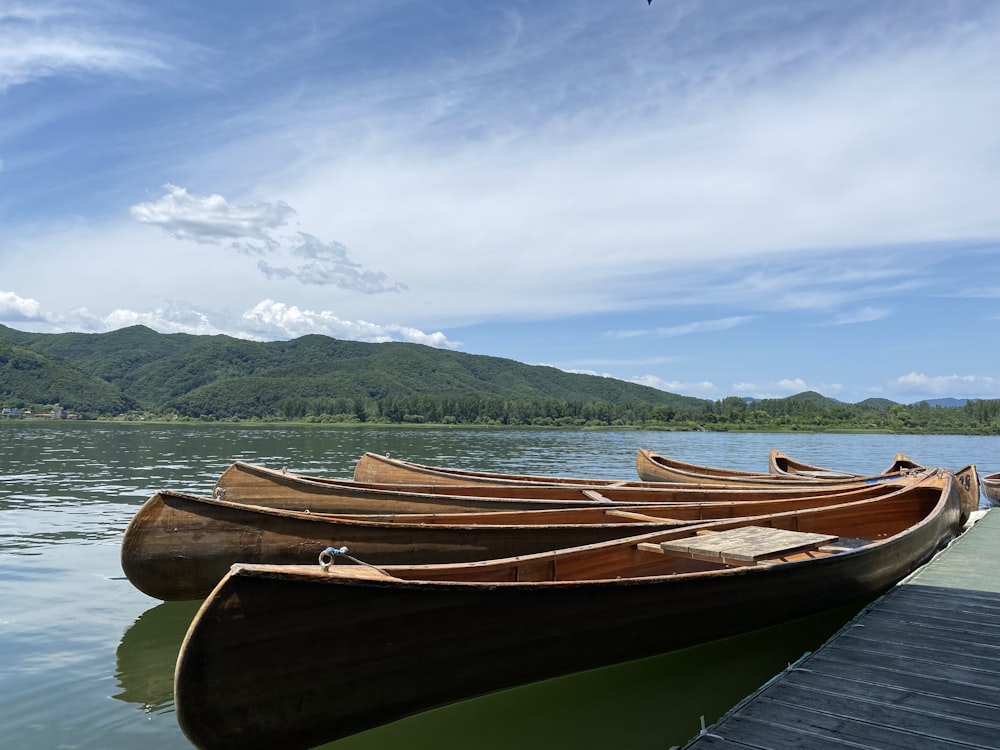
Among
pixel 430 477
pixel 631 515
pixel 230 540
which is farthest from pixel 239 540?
pixel 430 477

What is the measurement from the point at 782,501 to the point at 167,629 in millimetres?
9209

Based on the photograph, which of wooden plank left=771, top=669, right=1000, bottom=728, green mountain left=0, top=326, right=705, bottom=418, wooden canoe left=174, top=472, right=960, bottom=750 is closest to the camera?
wooden canoe left=174, top=472, right=960, bottom=750

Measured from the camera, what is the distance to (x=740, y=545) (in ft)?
25.0

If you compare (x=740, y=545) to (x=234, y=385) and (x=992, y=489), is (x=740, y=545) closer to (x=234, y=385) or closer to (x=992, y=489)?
(x=992, y=489)

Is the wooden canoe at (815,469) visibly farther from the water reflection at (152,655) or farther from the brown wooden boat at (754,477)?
the water reflection at (152,655)

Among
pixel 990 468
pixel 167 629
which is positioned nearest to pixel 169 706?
pixel 167 629

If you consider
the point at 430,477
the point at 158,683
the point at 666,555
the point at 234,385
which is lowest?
the point at 158,683

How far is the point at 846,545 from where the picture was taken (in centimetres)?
920

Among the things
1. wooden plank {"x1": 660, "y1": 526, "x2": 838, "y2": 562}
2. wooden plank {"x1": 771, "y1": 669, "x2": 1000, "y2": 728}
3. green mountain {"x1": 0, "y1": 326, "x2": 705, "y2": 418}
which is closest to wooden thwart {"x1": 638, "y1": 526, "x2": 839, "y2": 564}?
wooden plank {"x1": 660, "y1": 526, "x2": 838, "y2": 562}

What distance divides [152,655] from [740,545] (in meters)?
6.70

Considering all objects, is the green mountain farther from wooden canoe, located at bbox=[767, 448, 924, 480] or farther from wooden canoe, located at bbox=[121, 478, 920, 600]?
wooden canoe, located at bbox=[121, 478, 920, 600]

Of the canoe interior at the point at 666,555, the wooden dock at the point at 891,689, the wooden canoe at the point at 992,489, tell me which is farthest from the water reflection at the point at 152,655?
the wooden canoe at the point at 992,489

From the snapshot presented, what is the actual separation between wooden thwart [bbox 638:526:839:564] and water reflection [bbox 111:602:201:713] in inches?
201

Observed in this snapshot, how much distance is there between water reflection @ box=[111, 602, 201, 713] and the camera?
668cm
